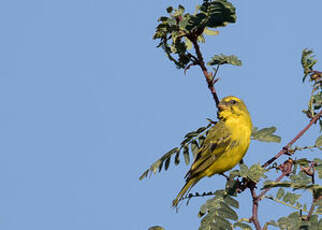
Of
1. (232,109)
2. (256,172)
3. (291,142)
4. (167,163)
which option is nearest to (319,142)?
(291,142)

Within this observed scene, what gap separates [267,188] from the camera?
12.8 ft

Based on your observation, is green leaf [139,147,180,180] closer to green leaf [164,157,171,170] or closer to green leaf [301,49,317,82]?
green leaf [164,157,171,170]

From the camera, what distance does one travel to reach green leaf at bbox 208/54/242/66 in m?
4.54

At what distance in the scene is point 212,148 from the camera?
6246mm

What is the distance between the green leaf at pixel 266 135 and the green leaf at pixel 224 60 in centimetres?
95

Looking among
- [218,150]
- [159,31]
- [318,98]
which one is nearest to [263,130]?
[318,98]

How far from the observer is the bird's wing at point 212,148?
612cm

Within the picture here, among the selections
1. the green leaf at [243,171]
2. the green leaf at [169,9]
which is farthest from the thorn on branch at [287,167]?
the green leaf at [169,9]

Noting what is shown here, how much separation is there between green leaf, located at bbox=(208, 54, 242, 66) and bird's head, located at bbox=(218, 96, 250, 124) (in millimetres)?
2165

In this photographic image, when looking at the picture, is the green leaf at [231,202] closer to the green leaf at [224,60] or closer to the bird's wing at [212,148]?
the green leaf at [224,60]

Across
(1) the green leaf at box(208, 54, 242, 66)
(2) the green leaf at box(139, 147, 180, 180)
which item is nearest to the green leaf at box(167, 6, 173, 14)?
(1) the green leaf at box(208, 54, 242, 66)

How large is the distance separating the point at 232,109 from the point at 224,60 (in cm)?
235

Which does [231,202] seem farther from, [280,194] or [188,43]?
[188,43]

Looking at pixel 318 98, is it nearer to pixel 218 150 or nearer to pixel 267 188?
pixel 267 188
